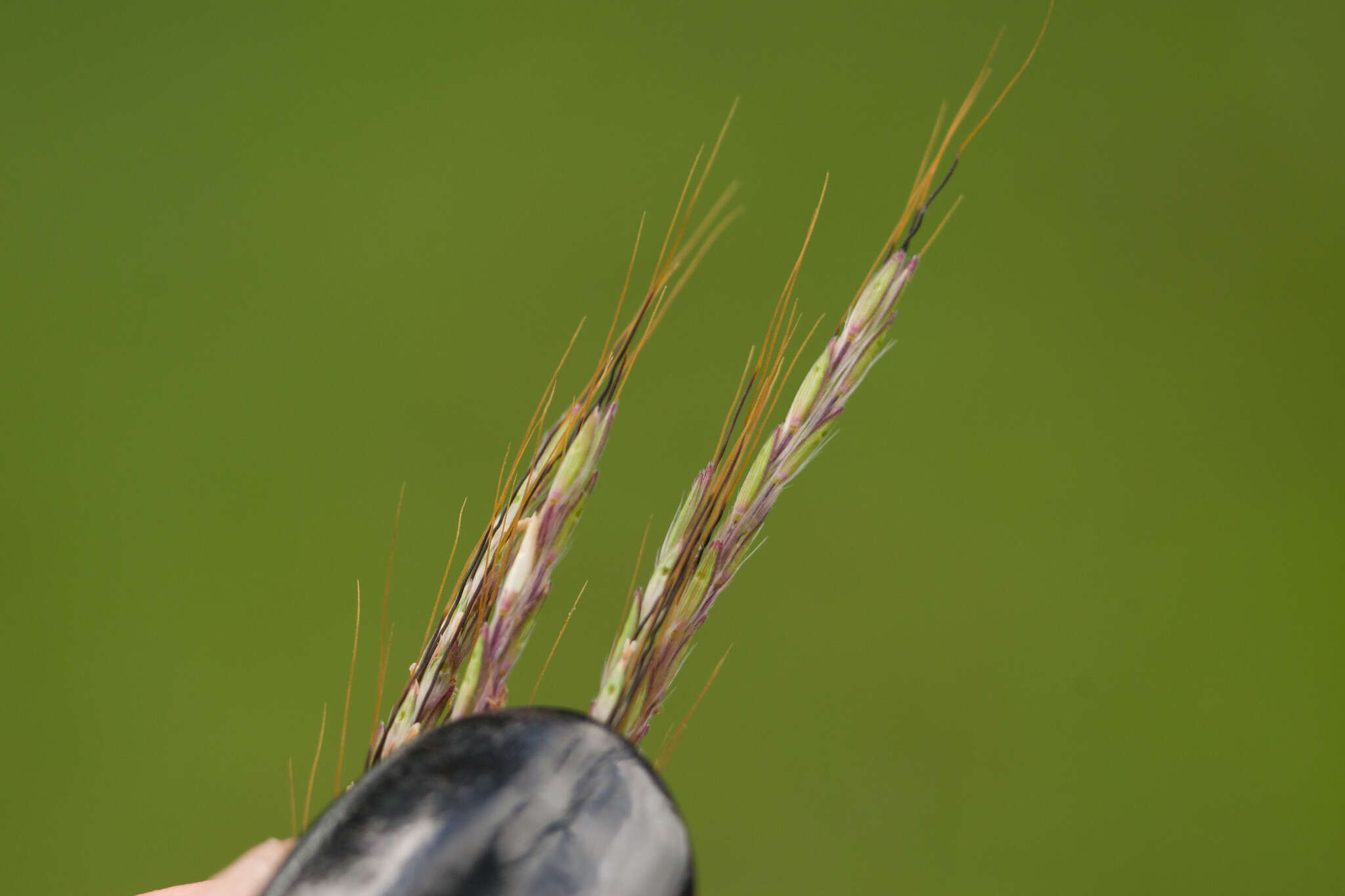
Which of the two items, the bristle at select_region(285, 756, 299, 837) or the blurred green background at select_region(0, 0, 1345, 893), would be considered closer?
the bristle at select_region(285, 756, 299, 837)

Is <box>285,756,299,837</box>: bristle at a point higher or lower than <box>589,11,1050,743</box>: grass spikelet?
lower

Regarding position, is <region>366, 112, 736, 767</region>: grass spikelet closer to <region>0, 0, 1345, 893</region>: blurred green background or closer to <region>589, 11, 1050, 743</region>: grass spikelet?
<region>589, 11, 1050, 743</region>: grass spikelet

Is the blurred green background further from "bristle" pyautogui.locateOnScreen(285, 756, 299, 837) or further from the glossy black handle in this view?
the glossy black handle

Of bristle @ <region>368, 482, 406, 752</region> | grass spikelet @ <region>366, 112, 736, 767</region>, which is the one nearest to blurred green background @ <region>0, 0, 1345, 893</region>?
bristle @ <region>368, 482, 406, 752</region>

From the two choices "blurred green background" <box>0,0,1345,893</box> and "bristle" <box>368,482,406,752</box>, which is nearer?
"bristle" <box>368,482,406,752</box>

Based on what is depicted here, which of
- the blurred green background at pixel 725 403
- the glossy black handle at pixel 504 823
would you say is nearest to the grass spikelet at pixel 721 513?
the glossy black handle at pixel 504 823

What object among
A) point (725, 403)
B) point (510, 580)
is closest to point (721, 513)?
point (510, 580)

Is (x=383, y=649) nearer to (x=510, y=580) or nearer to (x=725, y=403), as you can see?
(x=510, y=580)
